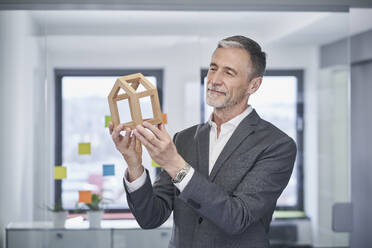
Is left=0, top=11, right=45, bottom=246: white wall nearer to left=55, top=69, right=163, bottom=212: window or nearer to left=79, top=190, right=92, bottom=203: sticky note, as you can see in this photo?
left=55, top=69, right=163, bottom=212: window

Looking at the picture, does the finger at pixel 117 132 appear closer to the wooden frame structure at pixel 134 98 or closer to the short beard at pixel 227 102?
the wooden frame structure at pixel 134 98

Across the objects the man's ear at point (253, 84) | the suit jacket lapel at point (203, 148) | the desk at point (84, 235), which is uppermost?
the man's ear at point (253, 84)

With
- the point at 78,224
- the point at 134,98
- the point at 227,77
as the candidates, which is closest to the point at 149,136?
the point at 134,98

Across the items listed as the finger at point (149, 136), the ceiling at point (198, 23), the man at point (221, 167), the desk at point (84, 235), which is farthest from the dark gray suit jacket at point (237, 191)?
the ceiling at point (198, 23)

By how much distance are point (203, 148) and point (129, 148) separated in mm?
305

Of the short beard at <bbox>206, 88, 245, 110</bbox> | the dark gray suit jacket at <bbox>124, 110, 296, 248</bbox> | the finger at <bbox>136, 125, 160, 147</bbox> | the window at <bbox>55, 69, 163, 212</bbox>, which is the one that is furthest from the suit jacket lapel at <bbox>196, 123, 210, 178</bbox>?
the window at <bbox>55, 69, 163, 212</bbox>

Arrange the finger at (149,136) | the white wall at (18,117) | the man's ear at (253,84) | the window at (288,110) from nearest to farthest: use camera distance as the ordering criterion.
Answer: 1. the finger at (149,136)
2. the man's ear at (253,84)
3. the white wall at (18,117)
4. the window at (288,110)

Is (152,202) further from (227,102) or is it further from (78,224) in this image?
(78,224)

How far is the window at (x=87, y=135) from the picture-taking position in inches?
116

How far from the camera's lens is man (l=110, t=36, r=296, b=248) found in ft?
4.55

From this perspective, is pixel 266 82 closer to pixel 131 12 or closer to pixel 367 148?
pixel 131 12

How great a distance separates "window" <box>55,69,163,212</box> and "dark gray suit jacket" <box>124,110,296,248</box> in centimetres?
133

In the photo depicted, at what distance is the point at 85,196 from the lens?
2.94 metres

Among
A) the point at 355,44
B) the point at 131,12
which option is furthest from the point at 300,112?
the point at 131,12
